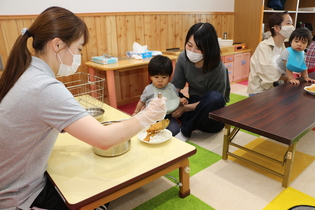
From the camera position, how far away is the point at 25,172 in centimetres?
98

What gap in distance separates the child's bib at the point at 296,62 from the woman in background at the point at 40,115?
191cm

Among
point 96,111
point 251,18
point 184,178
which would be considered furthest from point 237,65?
point 184,178

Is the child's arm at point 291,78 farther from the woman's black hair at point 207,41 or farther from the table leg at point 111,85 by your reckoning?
the table leg at point 111,85

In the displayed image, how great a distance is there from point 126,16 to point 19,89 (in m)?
2.43

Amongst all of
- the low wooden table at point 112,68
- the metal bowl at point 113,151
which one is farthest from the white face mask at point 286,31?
the metal bowl at point 113,151

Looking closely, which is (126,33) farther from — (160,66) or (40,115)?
(40,115)

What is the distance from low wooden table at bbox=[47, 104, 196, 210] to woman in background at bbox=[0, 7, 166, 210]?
12cm

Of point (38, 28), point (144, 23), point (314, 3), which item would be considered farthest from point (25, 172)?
point (314, 3)

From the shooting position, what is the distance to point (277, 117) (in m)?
1.56

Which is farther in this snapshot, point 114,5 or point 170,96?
point 114,5

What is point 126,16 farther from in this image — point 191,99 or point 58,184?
point 58,184

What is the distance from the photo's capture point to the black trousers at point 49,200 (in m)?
1.04

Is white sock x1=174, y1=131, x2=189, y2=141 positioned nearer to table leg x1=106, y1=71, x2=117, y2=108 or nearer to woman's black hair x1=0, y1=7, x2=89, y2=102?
table leg x1=106, y1=71, x2=117, y2=108

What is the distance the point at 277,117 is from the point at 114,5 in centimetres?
227
